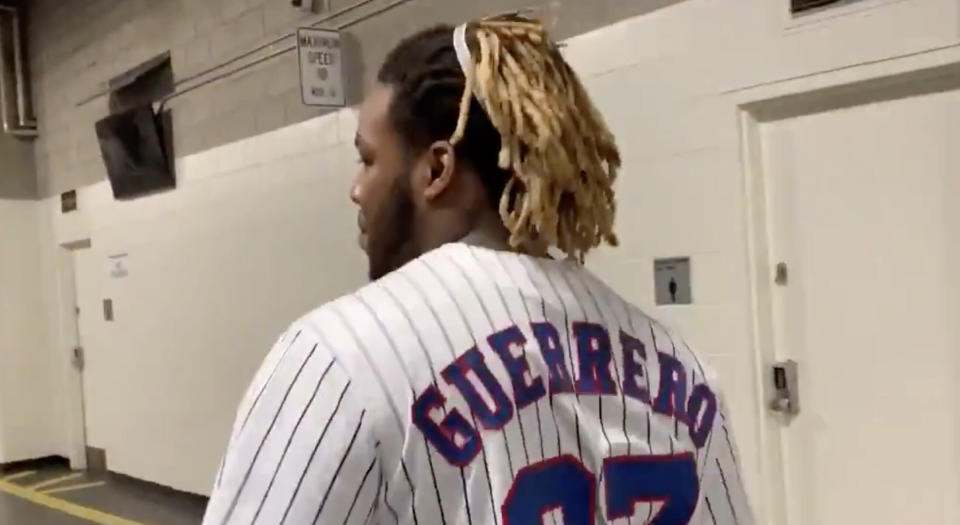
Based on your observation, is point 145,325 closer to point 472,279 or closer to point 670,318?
point 670,318

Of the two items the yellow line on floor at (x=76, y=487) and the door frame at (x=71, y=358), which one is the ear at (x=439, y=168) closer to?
the yellow line on floor at (x=76, y=487)

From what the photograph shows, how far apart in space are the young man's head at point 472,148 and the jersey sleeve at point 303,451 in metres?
0.19

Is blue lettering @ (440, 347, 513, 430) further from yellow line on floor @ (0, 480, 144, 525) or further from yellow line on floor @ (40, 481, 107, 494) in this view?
yellow line on floor @ (40, 481, 107, 494)

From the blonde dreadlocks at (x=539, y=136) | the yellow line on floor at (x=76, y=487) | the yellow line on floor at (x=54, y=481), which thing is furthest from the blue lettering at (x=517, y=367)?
the yellow line on floor at (x=54, y=481)

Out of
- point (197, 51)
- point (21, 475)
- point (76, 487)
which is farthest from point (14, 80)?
point (76, 487)

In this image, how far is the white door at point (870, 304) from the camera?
2.73m

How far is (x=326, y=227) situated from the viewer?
15.9ft

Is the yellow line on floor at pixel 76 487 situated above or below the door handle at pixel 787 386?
below

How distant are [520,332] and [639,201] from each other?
253 cm

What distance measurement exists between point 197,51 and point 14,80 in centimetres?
281

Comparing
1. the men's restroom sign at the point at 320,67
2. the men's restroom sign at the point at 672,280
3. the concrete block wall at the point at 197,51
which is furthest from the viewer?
the men's restroom sign at the point at 320,67

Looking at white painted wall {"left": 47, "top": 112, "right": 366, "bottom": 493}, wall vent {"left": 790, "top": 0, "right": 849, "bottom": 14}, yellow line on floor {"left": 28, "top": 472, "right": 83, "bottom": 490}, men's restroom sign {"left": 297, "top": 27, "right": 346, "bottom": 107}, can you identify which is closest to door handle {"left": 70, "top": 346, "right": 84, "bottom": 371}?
white painted wall {"left": 47, "top": 112, "right": 366, "bottom": 493}

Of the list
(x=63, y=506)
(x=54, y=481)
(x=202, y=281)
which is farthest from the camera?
(x=54, y=481)

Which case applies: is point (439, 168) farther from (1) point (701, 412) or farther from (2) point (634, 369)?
(1) point (701, 412)
